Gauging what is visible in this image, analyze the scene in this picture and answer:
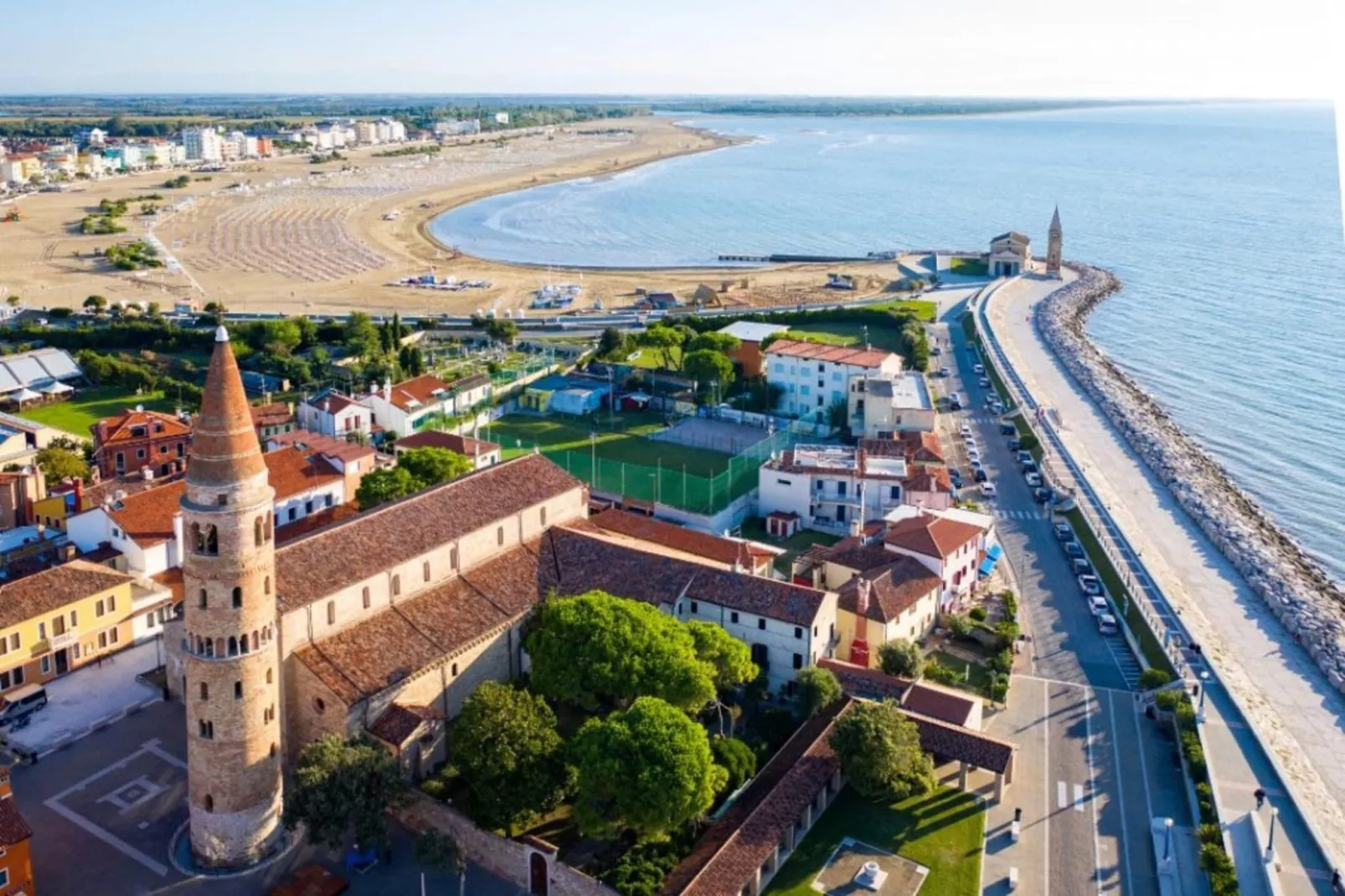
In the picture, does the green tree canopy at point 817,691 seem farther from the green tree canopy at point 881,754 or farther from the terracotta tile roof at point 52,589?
the terracotta tile roof at point 52,589

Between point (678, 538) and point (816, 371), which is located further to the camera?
point (816, 371)

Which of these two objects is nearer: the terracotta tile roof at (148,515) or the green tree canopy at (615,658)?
the green tree canopy at (615,658)

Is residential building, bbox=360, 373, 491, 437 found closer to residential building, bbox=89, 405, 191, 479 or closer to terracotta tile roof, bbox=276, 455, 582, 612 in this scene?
residential building, bbox=89, 405, 191, 479

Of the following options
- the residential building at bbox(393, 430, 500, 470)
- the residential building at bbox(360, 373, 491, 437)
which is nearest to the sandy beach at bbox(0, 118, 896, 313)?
the residential building at bbox(360, 373, 491, 437)

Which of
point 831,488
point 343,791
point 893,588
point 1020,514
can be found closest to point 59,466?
point 343,791

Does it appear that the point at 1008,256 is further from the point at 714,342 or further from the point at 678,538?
the point at 678,538

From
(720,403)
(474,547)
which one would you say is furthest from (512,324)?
(474,547)

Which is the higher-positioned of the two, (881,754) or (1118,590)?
(881,754)

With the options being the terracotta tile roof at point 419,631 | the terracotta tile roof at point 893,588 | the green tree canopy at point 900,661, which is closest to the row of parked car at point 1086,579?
the terracotta tile roof at point 893,588
